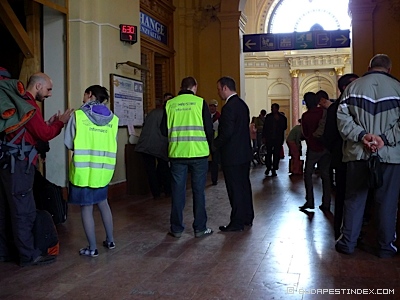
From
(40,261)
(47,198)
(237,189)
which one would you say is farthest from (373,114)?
(47,198)

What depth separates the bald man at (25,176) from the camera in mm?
3385

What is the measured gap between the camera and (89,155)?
11.8 ft

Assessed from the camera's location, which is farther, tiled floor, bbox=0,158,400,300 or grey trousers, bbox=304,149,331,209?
grey trousers, bbox=304,149,331,209

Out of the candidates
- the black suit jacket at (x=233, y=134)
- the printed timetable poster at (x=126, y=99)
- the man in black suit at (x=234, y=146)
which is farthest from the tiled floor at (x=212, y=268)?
the printed timetable poster at (x=126, y=99)

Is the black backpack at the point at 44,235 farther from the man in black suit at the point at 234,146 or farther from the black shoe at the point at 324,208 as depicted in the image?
the black shoe at the point at 324,208

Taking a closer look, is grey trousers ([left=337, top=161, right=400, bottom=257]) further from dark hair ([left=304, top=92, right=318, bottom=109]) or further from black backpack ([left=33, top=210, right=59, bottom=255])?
black backpack ([left=33, top=210, right=59, bottom=255])

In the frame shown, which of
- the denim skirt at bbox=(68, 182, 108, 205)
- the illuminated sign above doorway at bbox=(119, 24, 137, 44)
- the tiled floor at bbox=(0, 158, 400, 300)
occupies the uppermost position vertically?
the illuminated sign above doorway at bbox=(119, 24, 137, 44)

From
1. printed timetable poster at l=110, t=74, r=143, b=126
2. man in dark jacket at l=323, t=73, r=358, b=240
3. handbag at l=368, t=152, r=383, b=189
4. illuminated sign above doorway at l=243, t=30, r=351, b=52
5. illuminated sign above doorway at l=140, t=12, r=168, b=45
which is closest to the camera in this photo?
handbag at l=368, t=152, r=383, b=189

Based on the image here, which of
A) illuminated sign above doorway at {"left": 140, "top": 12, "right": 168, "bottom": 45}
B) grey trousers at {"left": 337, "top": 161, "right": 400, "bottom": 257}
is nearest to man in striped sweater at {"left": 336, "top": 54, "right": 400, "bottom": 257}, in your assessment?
grey trousers at {"left": 337, "top": 161, "right": 400, "bottom": 257}

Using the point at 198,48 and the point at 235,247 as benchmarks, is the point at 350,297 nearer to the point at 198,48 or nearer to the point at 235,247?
the point at 235,247

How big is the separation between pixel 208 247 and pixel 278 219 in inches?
54.1

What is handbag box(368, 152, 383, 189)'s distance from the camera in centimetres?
335

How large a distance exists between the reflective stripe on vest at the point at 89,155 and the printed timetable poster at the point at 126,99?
290cm

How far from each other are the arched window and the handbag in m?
18.8
